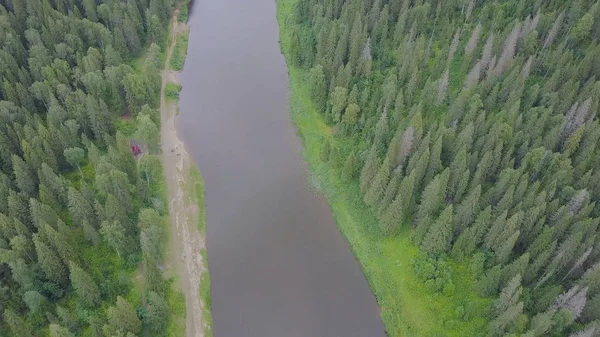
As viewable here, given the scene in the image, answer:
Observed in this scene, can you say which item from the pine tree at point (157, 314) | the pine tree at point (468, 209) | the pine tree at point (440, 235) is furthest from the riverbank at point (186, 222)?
the pine tree at point (468, 209)

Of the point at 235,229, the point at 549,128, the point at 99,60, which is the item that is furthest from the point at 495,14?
the point at 99,60

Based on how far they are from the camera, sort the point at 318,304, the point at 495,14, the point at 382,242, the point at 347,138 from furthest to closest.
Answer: the point at 495,14
the point at 347,138
the point at 382,242
the point at 318,304

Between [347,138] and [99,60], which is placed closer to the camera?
[347,138]

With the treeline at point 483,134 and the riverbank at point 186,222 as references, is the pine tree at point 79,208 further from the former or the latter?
the treeline at point 483,134

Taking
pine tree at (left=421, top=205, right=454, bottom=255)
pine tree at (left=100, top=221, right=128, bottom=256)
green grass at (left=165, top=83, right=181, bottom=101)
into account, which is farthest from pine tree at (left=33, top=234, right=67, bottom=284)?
pine tree at (left=421, top=205, right=454, bottom=255)

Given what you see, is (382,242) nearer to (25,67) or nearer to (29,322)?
(29,322)

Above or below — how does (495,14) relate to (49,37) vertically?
above
